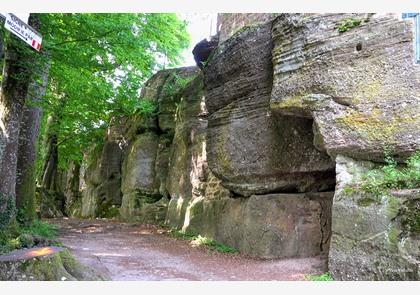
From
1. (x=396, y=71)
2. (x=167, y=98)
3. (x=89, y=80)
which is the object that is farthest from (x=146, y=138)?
(x=396, y=71)

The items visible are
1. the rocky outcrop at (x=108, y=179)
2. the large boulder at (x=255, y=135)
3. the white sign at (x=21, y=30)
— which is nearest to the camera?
the white sign at (x=21, y=30)

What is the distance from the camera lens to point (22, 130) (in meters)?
8.77

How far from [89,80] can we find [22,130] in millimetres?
1870

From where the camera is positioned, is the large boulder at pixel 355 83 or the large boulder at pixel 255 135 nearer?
A: the large boulder at pixel 355 83

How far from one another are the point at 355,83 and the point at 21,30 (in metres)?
4.65

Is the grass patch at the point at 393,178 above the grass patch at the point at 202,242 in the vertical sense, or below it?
above

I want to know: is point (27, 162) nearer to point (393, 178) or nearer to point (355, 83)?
point (355, 83)

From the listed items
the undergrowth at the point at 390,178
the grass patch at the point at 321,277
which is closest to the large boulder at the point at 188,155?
the grass patch at the point at 321,277

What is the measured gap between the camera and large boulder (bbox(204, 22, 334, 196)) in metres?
7.62

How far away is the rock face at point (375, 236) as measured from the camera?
475 centimetres

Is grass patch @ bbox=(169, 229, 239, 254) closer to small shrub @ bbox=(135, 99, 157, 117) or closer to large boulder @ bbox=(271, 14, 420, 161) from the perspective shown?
large boulder @ bbox=(271, 14, 420, 161)

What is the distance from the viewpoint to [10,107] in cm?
672

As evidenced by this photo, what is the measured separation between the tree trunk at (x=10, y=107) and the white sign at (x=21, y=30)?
1.68 m

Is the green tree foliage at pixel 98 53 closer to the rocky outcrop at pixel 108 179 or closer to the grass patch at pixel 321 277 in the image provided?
the grass patch at pixel 321 277
